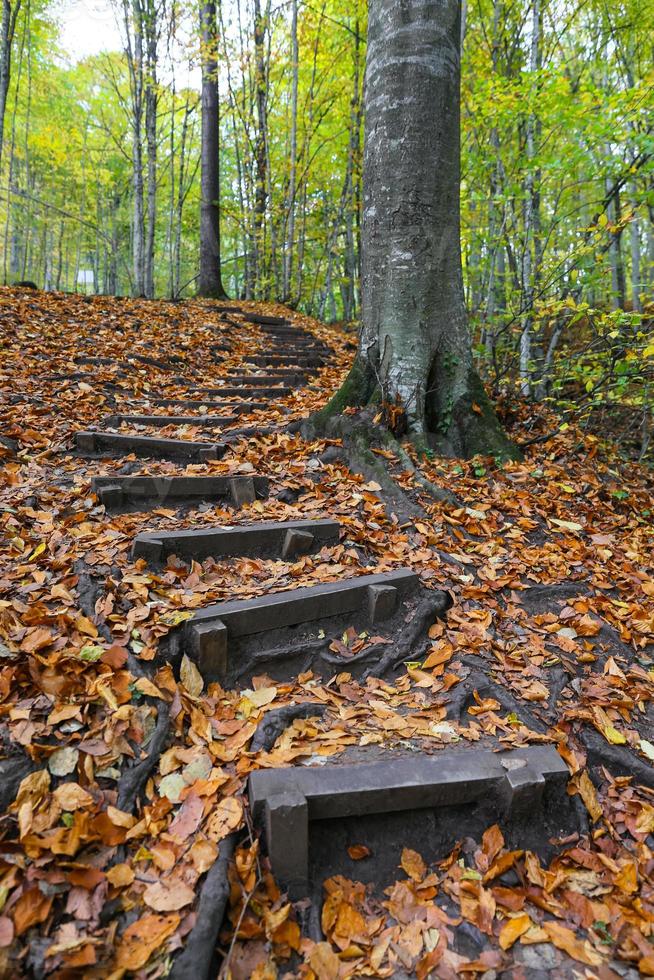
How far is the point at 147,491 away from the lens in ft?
11.4

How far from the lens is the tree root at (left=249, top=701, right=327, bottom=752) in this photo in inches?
81.0

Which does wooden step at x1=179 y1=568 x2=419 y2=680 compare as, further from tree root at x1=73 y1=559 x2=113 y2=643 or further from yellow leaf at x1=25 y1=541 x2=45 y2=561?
yellow leaf at x1=25 y1=541 x2=45 y2=561

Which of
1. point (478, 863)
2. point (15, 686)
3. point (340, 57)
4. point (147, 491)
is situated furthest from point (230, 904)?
point (340, 57)

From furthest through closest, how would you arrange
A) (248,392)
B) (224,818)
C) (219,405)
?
1. (248,392)
2. (219,405)
3. (224,818)

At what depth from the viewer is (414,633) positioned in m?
2.70

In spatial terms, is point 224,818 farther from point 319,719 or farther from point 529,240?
point 529,240

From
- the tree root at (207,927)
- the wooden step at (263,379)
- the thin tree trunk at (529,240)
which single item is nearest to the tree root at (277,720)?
the tree root at (207,927)

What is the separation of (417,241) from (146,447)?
276 cm

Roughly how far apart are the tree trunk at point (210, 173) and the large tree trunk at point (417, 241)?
898cm

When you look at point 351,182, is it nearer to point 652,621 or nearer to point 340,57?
point 340,57

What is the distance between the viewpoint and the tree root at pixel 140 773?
176cm

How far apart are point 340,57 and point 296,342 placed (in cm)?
836

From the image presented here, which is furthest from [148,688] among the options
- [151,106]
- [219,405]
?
[151,106]

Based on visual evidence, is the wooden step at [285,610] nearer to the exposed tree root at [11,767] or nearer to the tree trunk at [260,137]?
the exposed tree root at [11,767]
